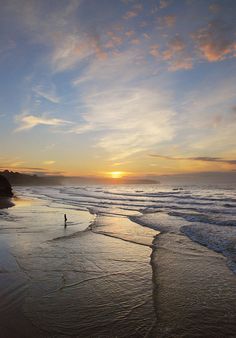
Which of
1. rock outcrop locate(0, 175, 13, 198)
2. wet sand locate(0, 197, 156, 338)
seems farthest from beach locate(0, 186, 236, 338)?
rock outcrop locate(0, 175, 13, 198)

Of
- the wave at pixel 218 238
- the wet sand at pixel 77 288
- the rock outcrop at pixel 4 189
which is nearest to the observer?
the wet sand at pixel 77 288

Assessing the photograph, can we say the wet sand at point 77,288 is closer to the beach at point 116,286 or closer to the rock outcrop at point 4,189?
the beach at point 116,286

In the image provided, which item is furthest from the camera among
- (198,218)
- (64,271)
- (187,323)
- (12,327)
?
(198,218)

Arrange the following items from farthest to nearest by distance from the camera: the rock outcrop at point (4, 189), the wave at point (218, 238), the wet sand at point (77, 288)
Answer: the rock outcrop at point (4, 189) < the wave at point (218, 238) < the wet sand at point (77, 288)

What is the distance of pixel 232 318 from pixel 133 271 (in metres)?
4.32

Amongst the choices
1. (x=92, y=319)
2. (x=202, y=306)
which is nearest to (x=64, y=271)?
(x=92, y=319)

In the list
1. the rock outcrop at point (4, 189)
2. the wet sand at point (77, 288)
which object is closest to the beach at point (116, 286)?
the wet sand at point (77, 288)

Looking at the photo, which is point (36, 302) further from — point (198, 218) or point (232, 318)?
point (198, 218)

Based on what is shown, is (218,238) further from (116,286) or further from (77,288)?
(77,288)

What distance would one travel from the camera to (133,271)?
10.5 m

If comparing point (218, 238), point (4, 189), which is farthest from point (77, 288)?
point (4, 189)

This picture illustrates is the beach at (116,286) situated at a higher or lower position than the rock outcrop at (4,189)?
lower

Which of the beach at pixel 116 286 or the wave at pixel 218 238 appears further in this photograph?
the wave at pixel 218 238

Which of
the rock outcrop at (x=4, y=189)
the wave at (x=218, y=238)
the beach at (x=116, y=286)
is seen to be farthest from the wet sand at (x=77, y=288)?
the rock outcrop at (x=4, y=189)
